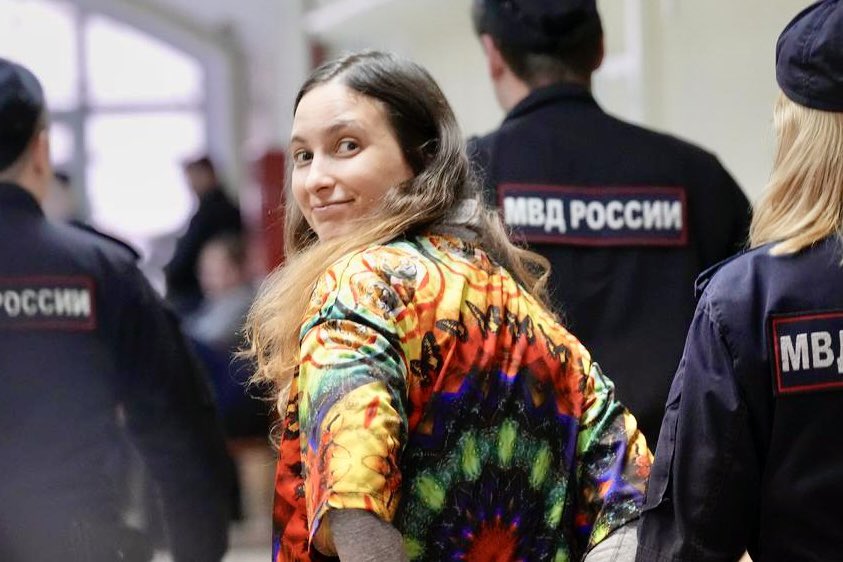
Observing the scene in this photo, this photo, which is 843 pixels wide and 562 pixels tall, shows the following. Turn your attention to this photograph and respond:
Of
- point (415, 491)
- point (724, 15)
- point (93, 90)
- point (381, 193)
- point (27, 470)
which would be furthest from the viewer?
point (93, 90)

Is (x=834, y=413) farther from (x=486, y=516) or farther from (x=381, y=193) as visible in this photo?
(x=381, y=193)

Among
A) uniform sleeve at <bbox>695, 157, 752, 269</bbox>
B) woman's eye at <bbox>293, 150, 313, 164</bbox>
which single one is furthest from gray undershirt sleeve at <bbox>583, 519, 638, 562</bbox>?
uniform sleeve at <bbox>695, 157, 752, 269</bbox>

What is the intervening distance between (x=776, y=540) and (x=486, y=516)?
1.21 ft

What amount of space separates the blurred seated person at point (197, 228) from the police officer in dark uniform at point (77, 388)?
11.2 ft

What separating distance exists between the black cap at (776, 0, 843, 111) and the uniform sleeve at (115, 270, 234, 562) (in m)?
1.49

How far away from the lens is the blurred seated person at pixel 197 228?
6754 millimetres

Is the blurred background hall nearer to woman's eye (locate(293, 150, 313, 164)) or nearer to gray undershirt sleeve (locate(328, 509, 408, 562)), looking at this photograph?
woman's eye (locate(293, 150, 313, 164))

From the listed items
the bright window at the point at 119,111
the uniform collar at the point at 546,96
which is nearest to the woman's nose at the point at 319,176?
the uniform collar at the point at 546,96

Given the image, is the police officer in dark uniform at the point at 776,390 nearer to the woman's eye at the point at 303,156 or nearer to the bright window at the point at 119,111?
the woman's eye at the point at 303,156

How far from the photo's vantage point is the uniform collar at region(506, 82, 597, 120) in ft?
9.56

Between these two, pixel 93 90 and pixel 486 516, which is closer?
pixel 486 516

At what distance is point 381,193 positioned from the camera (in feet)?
6.72

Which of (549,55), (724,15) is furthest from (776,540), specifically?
(724,15)

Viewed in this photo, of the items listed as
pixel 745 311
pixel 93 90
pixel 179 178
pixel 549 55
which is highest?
pixel 549 55
